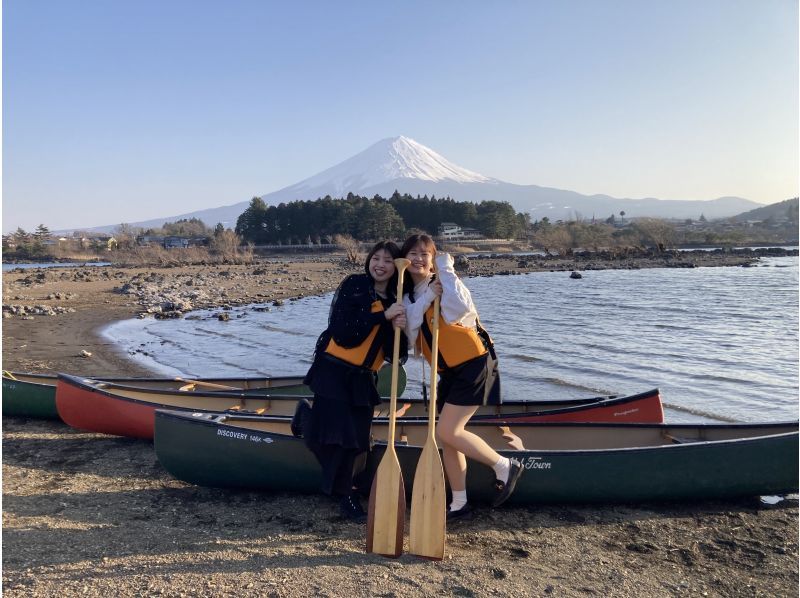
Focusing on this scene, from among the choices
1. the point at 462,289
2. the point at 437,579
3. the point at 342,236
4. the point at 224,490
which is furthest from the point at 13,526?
the point at 342,236

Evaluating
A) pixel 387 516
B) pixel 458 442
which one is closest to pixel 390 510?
pixel 387 516

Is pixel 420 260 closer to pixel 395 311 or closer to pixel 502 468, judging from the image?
pixel 395 311

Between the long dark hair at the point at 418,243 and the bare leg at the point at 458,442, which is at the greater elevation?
the long dark hair at the point at 418,243

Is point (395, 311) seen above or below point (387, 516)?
above

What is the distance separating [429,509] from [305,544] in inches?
32.9

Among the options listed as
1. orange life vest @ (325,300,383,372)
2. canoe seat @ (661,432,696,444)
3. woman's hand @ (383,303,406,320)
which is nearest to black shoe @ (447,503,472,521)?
orange life vest @ (325,300,383,372)

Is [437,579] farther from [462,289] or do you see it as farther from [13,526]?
[13,526]

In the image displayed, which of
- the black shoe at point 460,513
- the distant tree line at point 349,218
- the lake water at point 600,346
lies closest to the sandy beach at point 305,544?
the black shoe at point 460,513

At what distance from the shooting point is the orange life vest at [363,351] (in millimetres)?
3906

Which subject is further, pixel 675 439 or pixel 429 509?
pixel 675 439

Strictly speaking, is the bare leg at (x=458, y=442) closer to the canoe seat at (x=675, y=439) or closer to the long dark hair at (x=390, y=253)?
the long dark hair at (x=390, y=253)

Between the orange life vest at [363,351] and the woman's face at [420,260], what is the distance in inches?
12.1

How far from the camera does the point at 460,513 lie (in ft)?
14.2

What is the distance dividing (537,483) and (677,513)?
3.61ft
